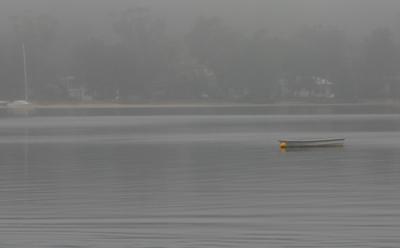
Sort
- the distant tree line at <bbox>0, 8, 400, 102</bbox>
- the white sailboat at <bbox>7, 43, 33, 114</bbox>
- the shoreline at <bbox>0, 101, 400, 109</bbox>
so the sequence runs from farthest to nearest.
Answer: the shoreline at <bbox>0, 101, 400, 109</bbox>
the distant tree line at <bbox>0, 8, 400, 102</bbox>
the white sailboat at <bbox>7, 43, 33, 114</bbox>

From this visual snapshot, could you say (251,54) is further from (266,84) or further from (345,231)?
(345,231)

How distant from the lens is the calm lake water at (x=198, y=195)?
2795cm

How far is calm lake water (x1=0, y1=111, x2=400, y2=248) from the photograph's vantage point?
2795 centimetres

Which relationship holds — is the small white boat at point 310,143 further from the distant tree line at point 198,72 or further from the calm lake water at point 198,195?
the distant tree line at point 198,72

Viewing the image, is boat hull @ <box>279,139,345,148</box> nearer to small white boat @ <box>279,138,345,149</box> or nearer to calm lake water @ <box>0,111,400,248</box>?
small white boat @ <box>279,138,345,149</box>

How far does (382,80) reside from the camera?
638 ft

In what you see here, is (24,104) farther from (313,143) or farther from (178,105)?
(313,143)

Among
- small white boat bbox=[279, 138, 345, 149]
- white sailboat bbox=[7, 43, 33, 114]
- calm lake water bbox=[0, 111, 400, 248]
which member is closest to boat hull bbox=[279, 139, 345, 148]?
small white boat bbox=[279, 138, 345, 149]

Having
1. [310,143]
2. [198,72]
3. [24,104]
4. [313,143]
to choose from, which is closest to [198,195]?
[310,143]

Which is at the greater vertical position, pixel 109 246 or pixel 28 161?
pixel 28 161

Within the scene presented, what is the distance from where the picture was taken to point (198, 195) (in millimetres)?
37938

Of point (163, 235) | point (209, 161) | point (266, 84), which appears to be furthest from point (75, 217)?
point (266, 84)

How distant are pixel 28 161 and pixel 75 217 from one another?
26477 mm

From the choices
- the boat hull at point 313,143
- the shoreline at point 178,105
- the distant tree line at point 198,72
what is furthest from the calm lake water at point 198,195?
the shoreline at point 178,105
